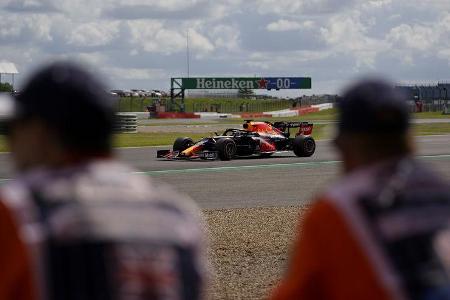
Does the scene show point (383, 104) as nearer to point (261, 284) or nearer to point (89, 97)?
point (89, 97)

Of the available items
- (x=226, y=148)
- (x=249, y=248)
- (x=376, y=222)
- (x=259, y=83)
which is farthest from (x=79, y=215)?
(x=259, y=83)

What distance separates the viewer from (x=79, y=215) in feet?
8.65

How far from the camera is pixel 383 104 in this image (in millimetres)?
2807

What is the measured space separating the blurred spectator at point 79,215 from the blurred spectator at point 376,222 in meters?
0.34

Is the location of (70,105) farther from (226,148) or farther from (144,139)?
(144,139)

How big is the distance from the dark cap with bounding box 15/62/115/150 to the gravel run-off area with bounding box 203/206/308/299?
5350 mm

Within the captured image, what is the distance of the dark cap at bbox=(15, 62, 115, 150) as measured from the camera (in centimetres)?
269

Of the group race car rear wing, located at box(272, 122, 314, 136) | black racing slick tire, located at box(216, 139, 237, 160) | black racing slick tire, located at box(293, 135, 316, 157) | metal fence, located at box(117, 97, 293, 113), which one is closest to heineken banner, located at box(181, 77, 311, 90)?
metal fence, located at box(117, 97, 293, 113)

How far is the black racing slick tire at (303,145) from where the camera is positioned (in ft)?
85.5

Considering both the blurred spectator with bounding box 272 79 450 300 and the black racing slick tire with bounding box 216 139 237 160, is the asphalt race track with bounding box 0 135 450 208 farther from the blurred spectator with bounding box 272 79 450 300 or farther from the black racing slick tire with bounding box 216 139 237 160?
the blurred spectator with bounding box 272 79 450 300

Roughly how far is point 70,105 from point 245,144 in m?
22.5

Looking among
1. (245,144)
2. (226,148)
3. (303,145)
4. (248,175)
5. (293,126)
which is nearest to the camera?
(248,175)

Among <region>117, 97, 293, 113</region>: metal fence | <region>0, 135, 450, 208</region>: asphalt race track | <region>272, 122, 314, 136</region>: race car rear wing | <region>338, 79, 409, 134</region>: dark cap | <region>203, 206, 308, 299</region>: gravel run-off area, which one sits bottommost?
<region>117, 97, 293, 113</region>: metal fence

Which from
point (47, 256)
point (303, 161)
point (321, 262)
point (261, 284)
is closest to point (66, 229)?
point (47, 256)
